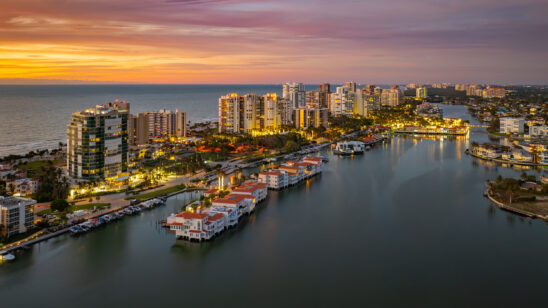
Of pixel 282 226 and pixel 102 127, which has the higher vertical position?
pixel 102 127

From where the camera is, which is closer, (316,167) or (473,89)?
(316,167)

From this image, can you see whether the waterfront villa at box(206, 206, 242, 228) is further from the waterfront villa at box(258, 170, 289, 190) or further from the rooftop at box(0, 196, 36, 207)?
the rooftop at box(0, 196, 36, 207)

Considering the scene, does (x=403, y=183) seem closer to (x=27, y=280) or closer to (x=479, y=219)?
(x=479, y=219)

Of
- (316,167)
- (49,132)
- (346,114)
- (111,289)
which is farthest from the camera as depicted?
(346,114)

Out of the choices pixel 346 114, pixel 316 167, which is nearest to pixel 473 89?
pixel 346 114

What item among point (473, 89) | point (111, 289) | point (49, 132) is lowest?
point (111, 289)

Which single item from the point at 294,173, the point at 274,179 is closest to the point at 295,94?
the point at 294,173
